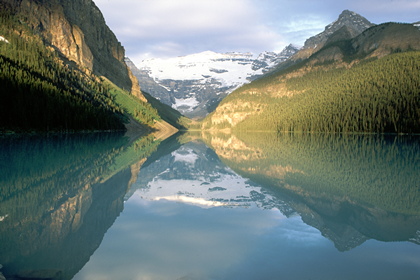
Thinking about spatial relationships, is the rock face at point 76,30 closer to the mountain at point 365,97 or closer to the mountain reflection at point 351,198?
the mountain at point 365,97

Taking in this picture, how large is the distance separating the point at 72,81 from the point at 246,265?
119 meters

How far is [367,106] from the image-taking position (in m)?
112

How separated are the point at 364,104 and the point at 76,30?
14223cm

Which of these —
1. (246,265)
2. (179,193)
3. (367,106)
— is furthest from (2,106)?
(367,106)

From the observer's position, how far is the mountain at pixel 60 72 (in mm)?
65956

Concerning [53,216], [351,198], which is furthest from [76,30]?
[351,198]

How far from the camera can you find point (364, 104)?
379ft

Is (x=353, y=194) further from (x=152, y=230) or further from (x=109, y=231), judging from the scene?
(x=109, y=231)

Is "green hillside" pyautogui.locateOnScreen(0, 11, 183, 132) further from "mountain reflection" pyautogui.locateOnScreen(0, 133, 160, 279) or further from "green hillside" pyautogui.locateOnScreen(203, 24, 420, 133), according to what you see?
"green hillside" pyautogui.locateOnScreen(203, 24, 420, 133)

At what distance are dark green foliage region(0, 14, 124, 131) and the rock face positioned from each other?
1649 centimetres

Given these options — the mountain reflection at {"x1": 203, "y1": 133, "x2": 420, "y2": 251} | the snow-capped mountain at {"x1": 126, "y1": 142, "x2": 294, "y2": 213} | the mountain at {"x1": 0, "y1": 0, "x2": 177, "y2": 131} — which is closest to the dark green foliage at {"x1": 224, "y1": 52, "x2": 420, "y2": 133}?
the mountain at {"x1": 0, "y1": 0, "x2": 177, "y2": 131}

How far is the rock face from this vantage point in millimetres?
135100

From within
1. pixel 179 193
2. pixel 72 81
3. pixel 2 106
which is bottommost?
pixel 179 193

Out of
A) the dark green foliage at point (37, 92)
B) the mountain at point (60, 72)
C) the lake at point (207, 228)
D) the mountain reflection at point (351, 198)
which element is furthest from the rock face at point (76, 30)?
the mountain reflection at point (351, 198)
